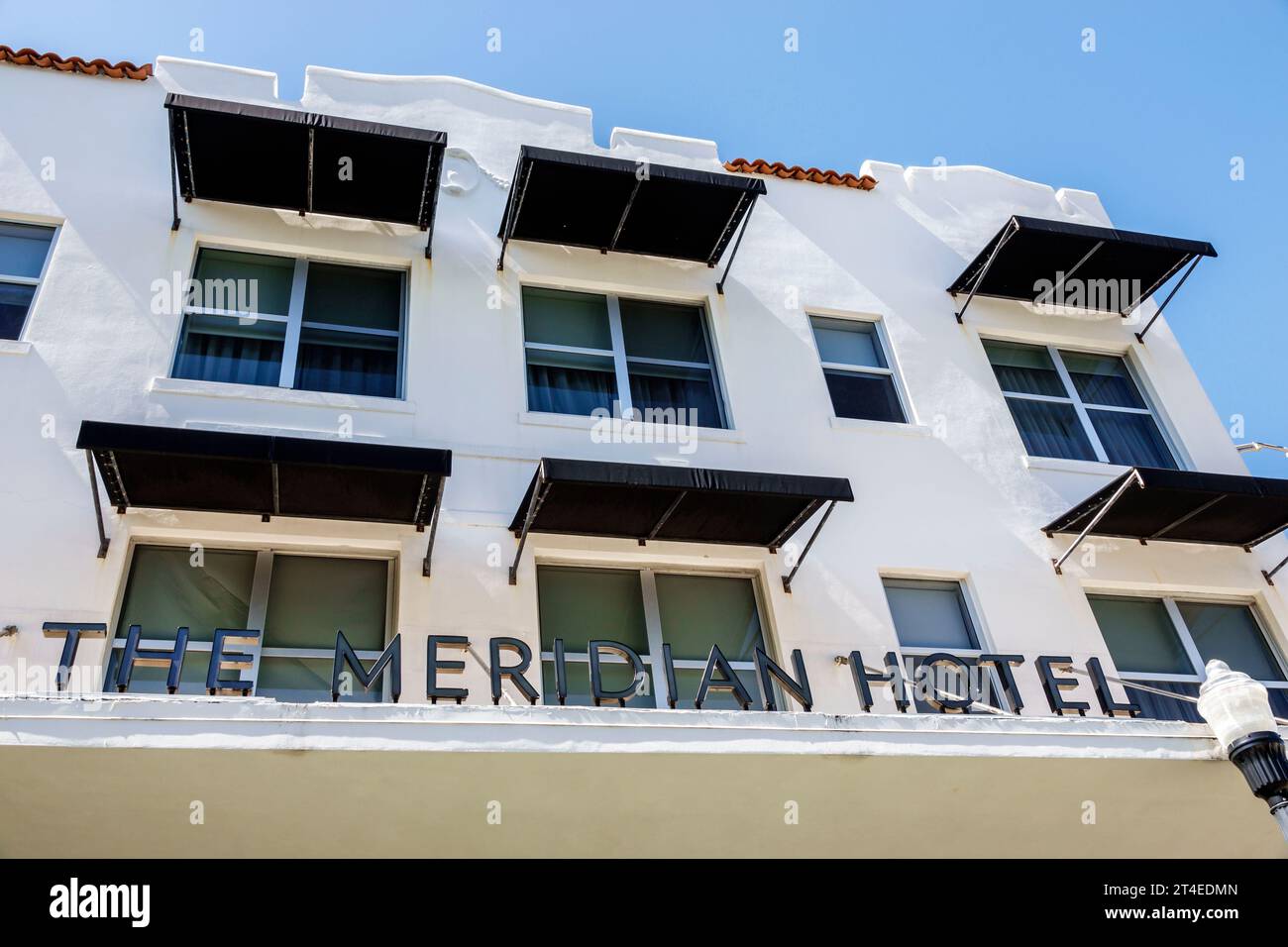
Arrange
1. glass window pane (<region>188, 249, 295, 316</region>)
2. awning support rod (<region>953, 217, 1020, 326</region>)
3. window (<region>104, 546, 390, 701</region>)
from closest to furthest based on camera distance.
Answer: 1. window (<region>104, 546, 390, 701</region>)
2. glass window pane (<region>188, 249, 295, 316</region>)
3. awning support rod (<region>953, 217, 1020, 326</region>)

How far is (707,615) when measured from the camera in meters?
9.66

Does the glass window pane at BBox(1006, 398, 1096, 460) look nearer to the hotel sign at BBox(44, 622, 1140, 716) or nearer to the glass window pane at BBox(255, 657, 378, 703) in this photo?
the hotel sign at BBox(44, 622, 1140, 716)

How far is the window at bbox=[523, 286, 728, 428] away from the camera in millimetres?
10820

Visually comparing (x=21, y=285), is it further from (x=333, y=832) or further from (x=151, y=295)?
(x=333, y=832)

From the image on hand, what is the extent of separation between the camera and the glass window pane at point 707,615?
9453 mm

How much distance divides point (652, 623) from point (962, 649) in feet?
8.83

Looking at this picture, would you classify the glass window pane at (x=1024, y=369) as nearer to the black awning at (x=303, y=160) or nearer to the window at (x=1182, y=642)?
the window at (x=1182, y=642)

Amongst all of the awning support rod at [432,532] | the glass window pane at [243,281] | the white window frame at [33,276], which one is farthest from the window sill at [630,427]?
the white window frame at [33,276]

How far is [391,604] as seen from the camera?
29.1 feet

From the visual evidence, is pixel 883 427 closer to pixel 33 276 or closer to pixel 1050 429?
pixel 1050 429

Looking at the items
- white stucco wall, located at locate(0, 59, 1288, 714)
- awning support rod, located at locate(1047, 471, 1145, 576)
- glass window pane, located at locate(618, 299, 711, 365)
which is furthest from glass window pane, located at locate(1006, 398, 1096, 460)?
glass window pane, located at locate(618, 299, 711, 365)

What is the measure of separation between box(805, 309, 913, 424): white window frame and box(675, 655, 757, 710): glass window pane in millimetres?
3006
